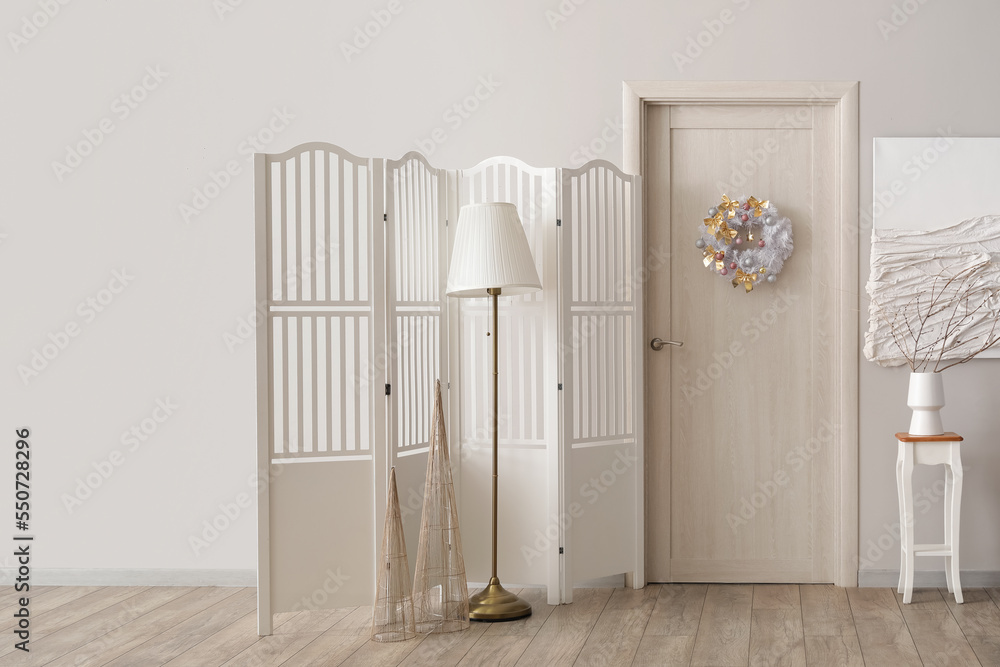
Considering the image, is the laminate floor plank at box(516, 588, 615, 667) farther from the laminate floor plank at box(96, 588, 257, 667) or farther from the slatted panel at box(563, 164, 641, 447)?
the laminate floor plank at box(96, 588, 257, 667)

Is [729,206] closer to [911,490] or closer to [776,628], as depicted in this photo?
[911,490]

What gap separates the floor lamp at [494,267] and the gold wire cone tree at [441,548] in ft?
0.41

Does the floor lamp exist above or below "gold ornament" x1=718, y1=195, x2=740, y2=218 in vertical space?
below

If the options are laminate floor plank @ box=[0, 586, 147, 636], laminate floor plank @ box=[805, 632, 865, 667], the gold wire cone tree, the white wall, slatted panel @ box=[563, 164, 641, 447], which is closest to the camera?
laminate floor plank @ box=[805, 632, 865, 667]

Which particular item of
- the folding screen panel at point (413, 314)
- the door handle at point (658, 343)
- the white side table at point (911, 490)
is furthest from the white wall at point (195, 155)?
the door handle at point (658, 343)

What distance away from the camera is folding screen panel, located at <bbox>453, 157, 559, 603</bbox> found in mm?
3652

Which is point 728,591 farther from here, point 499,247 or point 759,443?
point 499,247

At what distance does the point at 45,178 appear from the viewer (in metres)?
4.10

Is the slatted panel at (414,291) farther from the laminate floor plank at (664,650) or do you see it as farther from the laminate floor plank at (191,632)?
the laminate floor plank at (664,650)

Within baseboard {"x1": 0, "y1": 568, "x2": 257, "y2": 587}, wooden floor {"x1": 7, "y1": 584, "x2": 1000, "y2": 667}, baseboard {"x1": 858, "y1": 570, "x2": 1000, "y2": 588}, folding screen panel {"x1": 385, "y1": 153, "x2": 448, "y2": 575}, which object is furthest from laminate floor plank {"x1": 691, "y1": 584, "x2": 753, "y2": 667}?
baseboard {"x1": 0, "y1": 568, "x2": 257, "y2": 587}

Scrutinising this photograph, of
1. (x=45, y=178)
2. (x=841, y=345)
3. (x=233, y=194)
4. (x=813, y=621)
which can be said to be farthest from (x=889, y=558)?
(x=45, y=178)

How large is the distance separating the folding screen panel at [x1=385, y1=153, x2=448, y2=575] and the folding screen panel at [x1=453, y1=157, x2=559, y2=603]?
6.1 inches

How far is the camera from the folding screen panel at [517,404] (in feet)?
12.0

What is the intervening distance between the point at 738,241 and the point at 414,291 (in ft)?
4.93
